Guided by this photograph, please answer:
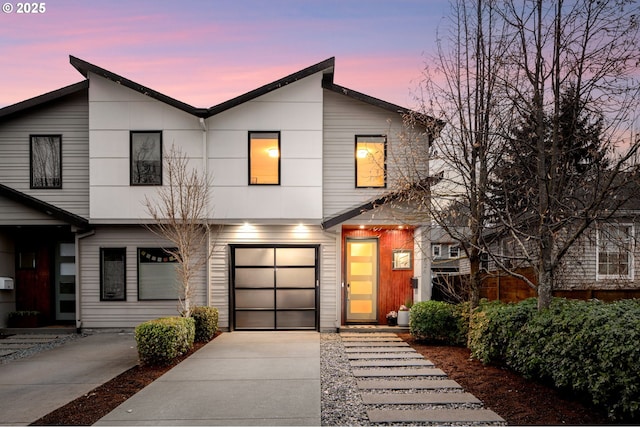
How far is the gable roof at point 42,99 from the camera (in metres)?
12.2

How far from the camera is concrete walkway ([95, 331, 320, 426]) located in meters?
5.32

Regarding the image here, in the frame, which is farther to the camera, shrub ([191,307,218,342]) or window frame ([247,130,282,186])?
window frame ([247,130,282,186])

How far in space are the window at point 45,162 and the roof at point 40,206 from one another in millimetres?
826

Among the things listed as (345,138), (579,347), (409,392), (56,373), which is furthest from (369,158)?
(56,373)

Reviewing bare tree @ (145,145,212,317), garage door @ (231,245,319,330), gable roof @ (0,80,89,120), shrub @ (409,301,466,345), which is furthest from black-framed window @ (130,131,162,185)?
shrub @ (409,301,466,345)

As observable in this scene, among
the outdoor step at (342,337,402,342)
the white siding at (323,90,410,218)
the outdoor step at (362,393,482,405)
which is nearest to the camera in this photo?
the outdoor step at (362,393,482,405)

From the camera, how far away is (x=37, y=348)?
10383 mm

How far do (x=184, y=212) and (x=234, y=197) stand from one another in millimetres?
1770

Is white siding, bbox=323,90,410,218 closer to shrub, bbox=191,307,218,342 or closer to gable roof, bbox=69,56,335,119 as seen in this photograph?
gable roof, bbox=69,56,335,119

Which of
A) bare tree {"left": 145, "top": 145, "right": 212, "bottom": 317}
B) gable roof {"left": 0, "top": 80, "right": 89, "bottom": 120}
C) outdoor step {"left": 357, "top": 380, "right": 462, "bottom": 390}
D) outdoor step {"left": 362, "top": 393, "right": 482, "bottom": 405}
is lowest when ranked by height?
outdoor step {"left": 357, "top": 380, "right": 462, "bottom": 390}

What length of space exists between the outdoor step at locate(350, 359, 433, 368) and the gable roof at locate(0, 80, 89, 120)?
33.0ft

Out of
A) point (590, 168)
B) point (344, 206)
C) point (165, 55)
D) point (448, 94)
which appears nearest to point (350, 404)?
point (590, 168)

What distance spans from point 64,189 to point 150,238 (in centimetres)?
270

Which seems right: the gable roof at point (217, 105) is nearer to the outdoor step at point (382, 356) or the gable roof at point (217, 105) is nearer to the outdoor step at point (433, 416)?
the outdoor step at point (382, 356)
